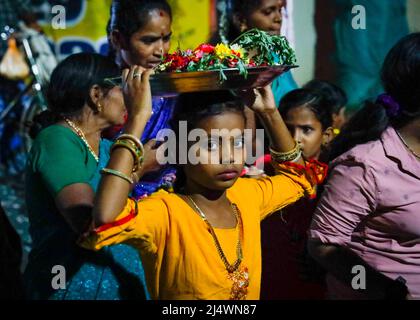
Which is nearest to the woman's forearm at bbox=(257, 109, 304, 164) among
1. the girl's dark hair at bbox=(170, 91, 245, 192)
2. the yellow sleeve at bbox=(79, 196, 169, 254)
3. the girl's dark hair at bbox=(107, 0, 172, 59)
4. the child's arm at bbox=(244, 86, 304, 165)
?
the child's arm at bbox=(244, 86, 304, 165)

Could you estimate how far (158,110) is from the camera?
324 cm

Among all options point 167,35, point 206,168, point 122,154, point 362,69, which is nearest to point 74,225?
point 122,154

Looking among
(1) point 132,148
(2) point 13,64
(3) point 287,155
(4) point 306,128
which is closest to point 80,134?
(1) point 132,148

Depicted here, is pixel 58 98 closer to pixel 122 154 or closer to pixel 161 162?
pixel 161 162

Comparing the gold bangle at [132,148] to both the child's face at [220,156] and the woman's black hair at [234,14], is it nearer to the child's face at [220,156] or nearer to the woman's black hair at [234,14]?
the child's face at [220,156]

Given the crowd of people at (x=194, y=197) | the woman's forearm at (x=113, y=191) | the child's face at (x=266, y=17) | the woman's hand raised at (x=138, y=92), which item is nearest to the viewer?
the woman's forearm at (x=113, y=191)

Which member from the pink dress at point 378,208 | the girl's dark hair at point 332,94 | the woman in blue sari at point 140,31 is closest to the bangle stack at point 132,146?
the pink dress at point 378,208

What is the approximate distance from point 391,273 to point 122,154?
1216 mm

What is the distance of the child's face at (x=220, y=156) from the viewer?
8.91 ft

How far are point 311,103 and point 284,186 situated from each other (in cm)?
110

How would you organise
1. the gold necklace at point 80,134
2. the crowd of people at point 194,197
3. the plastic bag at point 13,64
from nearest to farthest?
the crowd of people at point 194,197 → the gold necklace at point 80,134 → the plastic bag at point 13,64

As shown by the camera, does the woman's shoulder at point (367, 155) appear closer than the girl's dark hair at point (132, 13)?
Yes

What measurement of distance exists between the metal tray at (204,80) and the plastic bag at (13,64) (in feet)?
11.0

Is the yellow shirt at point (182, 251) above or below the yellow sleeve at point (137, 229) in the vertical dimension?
below
